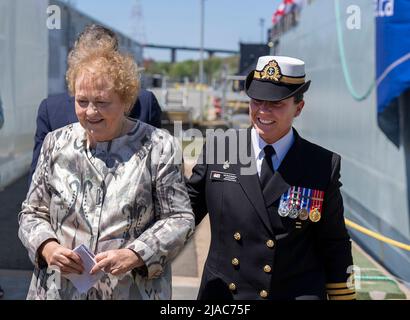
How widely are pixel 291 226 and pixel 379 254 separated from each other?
5.03 metres

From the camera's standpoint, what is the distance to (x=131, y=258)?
6.27 ft

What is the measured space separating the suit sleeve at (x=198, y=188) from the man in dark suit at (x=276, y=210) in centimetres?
4

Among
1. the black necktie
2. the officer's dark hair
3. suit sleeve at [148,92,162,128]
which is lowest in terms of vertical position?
the black necktie

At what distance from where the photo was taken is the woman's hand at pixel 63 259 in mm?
1891

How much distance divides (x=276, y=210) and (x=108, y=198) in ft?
1.95

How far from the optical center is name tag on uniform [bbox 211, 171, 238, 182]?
2.24 m

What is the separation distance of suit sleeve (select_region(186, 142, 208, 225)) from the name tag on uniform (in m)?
0.04

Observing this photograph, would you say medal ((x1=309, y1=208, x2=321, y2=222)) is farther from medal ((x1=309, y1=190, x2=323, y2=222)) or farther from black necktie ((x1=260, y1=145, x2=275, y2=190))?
black necktie ((x1=260, y1=145, x2=275, y2=190))

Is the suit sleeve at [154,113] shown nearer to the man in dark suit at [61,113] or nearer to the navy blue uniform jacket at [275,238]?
the man in dark suit at [61,113]

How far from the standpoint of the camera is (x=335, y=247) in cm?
220
